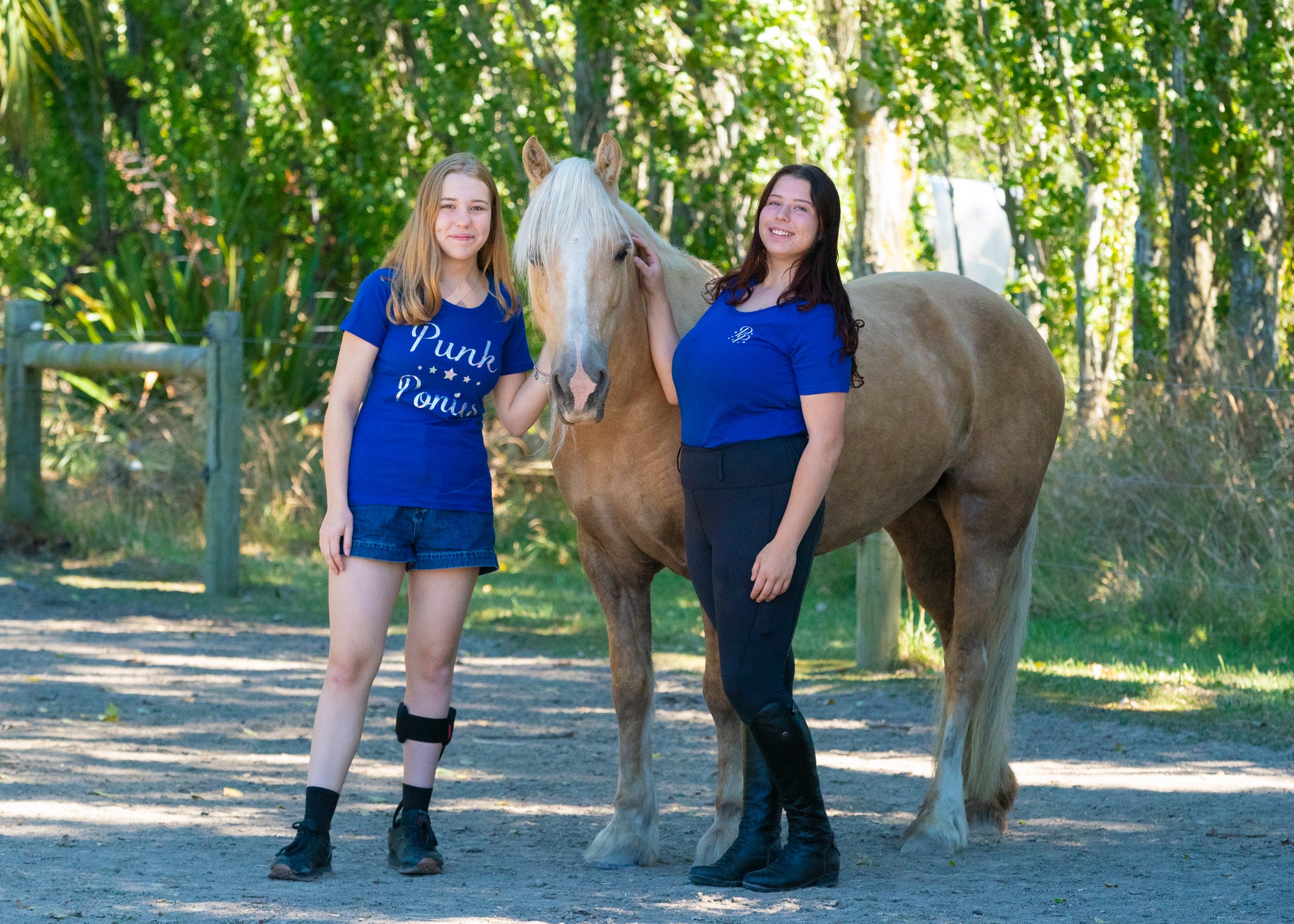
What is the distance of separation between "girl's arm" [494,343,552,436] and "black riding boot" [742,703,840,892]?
0.90 m

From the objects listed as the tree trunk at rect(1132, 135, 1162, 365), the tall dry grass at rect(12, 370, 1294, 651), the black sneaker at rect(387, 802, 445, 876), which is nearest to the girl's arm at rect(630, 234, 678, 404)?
the black sneaker at rect(387, 802, 445, 876)

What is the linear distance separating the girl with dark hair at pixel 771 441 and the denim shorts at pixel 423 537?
51 cm

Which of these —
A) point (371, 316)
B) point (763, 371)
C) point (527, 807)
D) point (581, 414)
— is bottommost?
point (527, 807)

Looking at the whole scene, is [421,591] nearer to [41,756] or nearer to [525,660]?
[41,756]

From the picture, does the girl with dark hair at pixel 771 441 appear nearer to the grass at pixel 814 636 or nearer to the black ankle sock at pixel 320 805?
the black ankle sock at pixel 320 805

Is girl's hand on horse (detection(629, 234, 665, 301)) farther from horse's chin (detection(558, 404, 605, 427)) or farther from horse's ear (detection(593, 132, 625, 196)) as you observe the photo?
horse's chin (detection(558, 404, 605, 427))

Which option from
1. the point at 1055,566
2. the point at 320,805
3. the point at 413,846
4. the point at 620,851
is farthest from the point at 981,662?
the point at 1055,566

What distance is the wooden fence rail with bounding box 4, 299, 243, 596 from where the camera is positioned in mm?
7488

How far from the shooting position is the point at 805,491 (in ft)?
9.38

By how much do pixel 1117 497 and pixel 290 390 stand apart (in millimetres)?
5786

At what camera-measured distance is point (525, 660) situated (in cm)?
645

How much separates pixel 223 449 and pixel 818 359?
5.35 meters

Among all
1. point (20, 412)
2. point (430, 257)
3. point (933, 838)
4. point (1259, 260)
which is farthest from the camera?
point (20, 412)

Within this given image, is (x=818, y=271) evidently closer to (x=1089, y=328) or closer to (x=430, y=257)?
(x=430, y=257)
